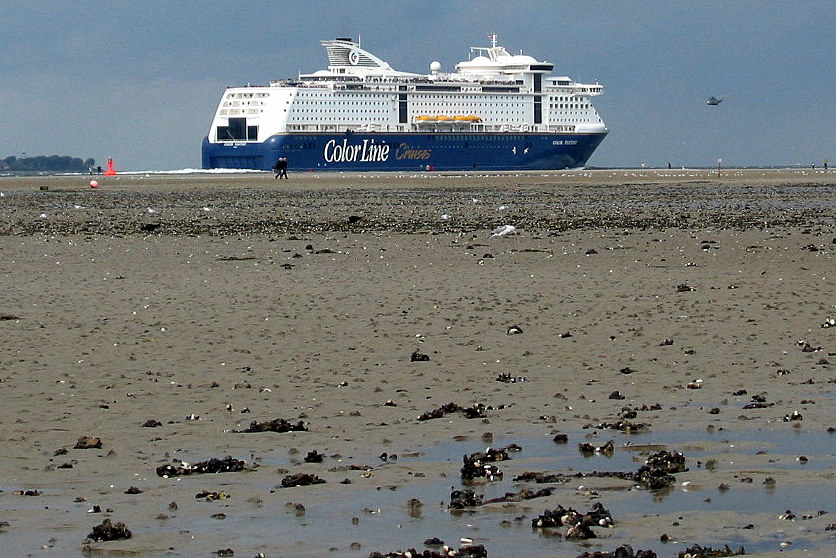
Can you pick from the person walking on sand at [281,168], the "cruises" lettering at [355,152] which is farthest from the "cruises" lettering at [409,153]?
the person walking on sand at [281,168]

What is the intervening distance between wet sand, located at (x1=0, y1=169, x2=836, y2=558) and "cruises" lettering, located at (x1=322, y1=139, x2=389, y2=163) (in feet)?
295

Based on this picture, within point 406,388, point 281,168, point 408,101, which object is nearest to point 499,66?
point 408,101

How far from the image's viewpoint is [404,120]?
113250mm

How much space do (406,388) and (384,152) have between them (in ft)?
333

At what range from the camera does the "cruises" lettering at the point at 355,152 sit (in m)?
108

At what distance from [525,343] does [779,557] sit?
5.48 meters

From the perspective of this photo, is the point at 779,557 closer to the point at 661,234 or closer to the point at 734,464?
the point at 734,464

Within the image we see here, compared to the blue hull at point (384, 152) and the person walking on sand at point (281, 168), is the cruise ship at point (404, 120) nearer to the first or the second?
the blue hull at point (384, 152)

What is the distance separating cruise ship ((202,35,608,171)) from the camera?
108m

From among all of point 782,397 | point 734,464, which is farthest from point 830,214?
point 734,464

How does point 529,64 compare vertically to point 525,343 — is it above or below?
above

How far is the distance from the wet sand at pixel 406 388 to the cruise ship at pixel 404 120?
297ft

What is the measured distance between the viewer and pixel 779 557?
4.83 metres

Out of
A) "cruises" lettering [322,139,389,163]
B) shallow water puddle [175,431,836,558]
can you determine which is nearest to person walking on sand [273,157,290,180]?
"cruises" lettering [322,139,389,163]
